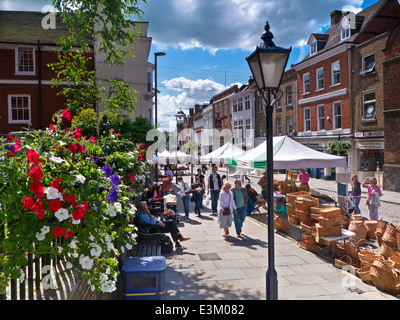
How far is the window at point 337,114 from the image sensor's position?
29188 millimetres

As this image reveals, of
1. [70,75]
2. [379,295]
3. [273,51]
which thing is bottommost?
[379,295]

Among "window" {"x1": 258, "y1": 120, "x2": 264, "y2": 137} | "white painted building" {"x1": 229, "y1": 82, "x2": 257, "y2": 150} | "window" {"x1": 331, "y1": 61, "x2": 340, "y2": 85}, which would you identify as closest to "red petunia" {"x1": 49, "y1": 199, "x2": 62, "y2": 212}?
"window" {"x1": 331, "y1": 61, "x2": 340, "y2": 85}

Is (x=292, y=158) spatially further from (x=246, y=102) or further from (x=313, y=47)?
(x=246, y=102)

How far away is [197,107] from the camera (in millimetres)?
89062

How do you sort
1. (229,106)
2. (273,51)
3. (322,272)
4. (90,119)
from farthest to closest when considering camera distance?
(229,106)
(90,119)
(322,272)
(273,51)

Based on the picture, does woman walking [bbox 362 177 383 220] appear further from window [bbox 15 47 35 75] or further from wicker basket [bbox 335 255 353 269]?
window [bbox 15 47 35 75]

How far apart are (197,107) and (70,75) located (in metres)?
80.0

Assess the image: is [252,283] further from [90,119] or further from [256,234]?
[90,119]

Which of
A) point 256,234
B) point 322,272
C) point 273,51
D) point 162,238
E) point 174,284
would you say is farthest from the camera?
point 256,234

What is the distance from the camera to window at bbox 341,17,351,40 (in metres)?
28.5

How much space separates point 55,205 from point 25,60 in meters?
26.0

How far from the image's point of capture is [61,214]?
2.71 meters

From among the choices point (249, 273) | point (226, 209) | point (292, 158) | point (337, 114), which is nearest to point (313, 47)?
point (337, 114)
